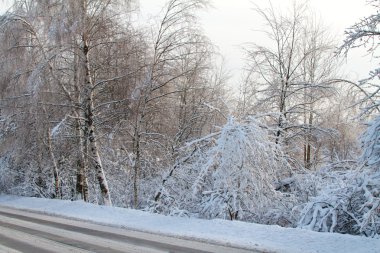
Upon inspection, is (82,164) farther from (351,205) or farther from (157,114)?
(351,205)

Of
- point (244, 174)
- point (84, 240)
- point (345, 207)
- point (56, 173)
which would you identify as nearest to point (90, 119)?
point (56, 173)

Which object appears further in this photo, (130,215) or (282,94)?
(282,94)

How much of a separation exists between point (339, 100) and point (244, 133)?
7446 millimetres

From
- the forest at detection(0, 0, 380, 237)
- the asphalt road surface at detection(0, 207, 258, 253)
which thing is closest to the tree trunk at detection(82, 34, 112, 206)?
the forest at detection(0, 0, 380, 237)

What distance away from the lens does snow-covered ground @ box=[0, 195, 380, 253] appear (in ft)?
27.7

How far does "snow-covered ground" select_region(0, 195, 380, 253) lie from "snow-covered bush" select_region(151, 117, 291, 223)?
186 centimetres

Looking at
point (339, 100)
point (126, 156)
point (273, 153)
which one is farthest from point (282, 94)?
point (126, 156)

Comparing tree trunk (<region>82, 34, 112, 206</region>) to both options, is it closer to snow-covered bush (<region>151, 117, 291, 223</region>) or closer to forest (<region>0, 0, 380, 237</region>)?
forest (<region>0, 0, 380, 237</region>)

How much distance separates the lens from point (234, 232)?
10.4 metres

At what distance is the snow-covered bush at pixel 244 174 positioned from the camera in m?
12.8

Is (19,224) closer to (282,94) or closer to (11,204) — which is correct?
(11,204)

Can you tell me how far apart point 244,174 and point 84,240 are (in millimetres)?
5200

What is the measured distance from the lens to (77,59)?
17.8m

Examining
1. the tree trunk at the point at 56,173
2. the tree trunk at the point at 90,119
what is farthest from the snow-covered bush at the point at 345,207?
the tree trunk at the point at 56,173
